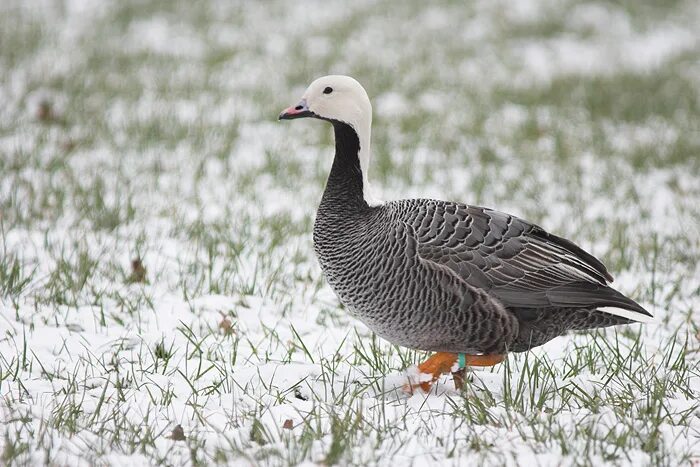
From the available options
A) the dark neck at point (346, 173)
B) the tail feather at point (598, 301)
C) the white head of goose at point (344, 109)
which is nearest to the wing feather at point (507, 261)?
the tail feather at point (598, 301)

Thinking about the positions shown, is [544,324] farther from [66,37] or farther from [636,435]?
[66,37]

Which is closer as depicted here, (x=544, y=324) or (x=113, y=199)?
(x=544, y=324)

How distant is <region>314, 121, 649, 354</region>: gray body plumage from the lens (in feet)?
11.6

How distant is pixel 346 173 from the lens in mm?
3920

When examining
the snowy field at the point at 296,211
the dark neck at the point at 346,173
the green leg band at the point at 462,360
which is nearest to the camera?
the snowy field at the point at 296,211

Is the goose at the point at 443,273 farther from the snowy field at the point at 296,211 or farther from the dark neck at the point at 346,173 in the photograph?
the snowy field at the point at 296,211

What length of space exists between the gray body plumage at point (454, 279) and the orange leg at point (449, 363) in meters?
0.09

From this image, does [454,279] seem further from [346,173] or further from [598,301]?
[346,173]

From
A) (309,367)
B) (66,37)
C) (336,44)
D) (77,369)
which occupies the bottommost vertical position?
(77,369)

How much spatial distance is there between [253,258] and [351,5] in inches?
344

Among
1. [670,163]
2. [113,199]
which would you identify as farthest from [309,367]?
[670,163]

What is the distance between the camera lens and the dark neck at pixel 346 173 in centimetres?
388

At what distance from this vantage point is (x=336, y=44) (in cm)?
1095

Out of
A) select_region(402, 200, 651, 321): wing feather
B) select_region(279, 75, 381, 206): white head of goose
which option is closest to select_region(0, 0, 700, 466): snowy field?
select_region(402, 200, 651, 321): wing feather
